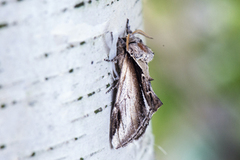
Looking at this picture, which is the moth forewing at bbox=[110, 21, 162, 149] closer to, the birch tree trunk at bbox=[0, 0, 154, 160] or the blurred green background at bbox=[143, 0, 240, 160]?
the birch tree trunk at bbox=[0, 0, 154, 160]

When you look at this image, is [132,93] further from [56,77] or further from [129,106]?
[56,77]

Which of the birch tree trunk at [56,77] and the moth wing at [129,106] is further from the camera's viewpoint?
the moth wing at [129,106]

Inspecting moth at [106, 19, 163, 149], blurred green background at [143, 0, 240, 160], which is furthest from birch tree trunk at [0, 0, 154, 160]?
blurred green background at [143, 0, 240, 160]

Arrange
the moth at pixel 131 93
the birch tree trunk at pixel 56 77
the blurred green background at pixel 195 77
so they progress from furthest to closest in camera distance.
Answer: the blurred green background at pixel 195 77, the moth at pixel 131 93, the birch tree trunk at pixel 56 77

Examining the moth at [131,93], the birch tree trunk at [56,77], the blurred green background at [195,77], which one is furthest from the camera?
the blurred green background at [195,77]

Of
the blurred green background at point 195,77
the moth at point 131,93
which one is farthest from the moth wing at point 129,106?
the blurred green background at point 195,77

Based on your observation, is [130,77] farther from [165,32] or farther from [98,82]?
[165,32]

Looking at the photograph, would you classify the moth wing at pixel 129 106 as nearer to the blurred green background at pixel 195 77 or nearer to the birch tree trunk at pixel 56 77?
the birch tree trunk at pixel 56 77
